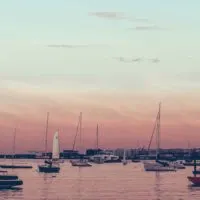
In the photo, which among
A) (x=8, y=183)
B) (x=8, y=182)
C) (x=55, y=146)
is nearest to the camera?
(x=8, y=183)

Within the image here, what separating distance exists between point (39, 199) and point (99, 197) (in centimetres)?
972

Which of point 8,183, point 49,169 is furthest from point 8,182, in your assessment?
point 49,169

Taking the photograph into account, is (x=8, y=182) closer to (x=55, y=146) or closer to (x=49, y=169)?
(x=49, y=169)

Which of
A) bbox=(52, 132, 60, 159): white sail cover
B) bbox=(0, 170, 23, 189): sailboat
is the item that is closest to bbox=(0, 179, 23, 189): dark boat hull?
bbox=(0, 170, 23, 189): sailboat

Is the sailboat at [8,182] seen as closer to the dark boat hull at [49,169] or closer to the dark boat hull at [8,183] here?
the dark boat hull at [8,183]

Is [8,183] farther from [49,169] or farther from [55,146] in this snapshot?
[55,146]

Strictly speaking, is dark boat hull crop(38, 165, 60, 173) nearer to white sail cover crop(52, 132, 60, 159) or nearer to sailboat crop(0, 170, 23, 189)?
white sail cover crop(52, 132, 60, 159)

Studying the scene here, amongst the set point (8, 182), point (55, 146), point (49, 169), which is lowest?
point (8, 182)

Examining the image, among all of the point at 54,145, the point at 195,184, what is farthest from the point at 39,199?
the point at 54,145

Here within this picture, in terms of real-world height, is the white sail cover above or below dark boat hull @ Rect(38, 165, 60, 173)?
above

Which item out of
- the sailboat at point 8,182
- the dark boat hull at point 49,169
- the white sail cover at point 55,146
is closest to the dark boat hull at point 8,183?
the sailboat at point 8,182

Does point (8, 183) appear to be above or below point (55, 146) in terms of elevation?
below

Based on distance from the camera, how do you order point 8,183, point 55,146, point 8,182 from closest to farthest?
point 8,183, point 8,182, point 55,146

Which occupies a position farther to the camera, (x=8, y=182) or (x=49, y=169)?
(x=49, y=169)
